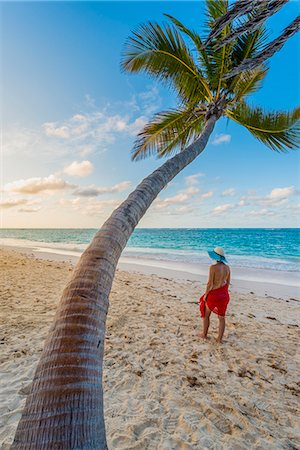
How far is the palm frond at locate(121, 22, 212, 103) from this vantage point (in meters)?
5.32

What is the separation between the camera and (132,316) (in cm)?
538

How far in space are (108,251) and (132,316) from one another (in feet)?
13.6

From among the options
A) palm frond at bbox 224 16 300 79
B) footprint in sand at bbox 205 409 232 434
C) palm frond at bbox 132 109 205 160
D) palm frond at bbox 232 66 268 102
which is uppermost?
palm frond at bbox 232 66 268 102

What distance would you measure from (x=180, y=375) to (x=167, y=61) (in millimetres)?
6086

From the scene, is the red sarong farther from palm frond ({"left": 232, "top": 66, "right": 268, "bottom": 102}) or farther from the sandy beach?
palm frond ({"left": 232, "top": 66, "right": 268, "bottom": 102})

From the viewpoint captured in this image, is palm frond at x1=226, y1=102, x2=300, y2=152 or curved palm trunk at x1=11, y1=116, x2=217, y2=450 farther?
palm frond at x1=226, y1=102, x2=300, y2=152

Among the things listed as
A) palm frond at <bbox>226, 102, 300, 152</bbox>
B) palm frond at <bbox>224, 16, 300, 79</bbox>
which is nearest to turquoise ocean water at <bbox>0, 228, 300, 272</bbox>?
palm frond at <bbox>226, 102, 300, 152</bbox>

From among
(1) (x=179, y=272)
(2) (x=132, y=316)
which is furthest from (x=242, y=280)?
(2) (x=132, y=316)

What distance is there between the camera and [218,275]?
404cm

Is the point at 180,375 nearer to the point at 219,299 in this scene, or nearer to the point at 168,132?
the point at 219,299

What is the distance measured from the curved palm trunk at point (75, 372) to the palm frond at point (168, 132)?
5.73 metres

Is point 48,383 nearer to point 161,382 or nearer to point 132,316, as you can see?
point 161,382

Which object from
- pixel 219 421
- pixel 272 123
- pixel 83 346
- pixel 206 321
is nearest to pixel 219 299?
pixel 206 321

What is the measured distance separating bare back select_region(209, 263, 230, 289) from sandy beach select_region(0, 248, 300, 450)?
1042 millimetres
